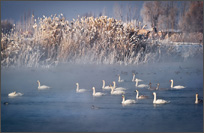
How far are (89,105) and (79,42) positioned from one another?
786 cm

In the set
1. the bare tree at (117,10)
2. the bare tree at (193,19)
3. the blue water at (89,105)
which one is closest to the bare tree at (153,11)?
the bare tree at (193,19)

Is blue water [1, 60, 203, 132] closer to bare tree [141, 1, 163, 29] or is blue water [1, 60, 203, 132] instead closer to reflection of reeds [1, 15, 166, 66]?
reflection of reeds [1, 15, 166, 66]

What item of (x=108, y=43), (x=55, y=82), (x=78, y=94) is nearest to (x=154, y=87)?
(x=78, y=94)

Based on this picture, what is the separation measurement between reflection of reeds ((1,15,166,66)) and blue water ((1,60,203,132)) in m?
1.05

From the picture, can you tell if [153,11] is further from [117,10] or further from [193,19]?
[117,10]

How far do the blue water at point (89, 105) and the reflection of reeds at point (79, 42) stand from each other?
3.46ft

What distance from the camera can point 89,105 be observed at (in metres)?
10.6

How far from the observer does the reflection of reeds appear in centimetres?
1719

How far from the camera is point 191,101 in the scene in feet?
36.1

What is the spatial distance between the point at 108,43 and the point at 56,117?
9.20 m

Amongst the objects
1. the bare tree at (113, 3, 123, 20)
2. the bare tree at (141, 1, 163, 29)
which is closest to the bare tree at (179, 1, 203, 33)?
the bare tree at (141, 1, 163, 29)

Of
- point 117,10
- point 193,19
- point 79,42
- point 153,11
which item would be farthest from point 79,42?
point 193,19

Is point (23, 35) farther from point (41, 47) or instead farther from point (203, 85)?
point (203, 85)

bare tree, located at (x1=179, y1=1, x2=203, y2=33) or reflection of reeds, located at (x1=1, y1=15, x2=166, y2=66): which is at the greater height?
bare tree, located at (x1=179, y1=1, x2=203, y2=33)
